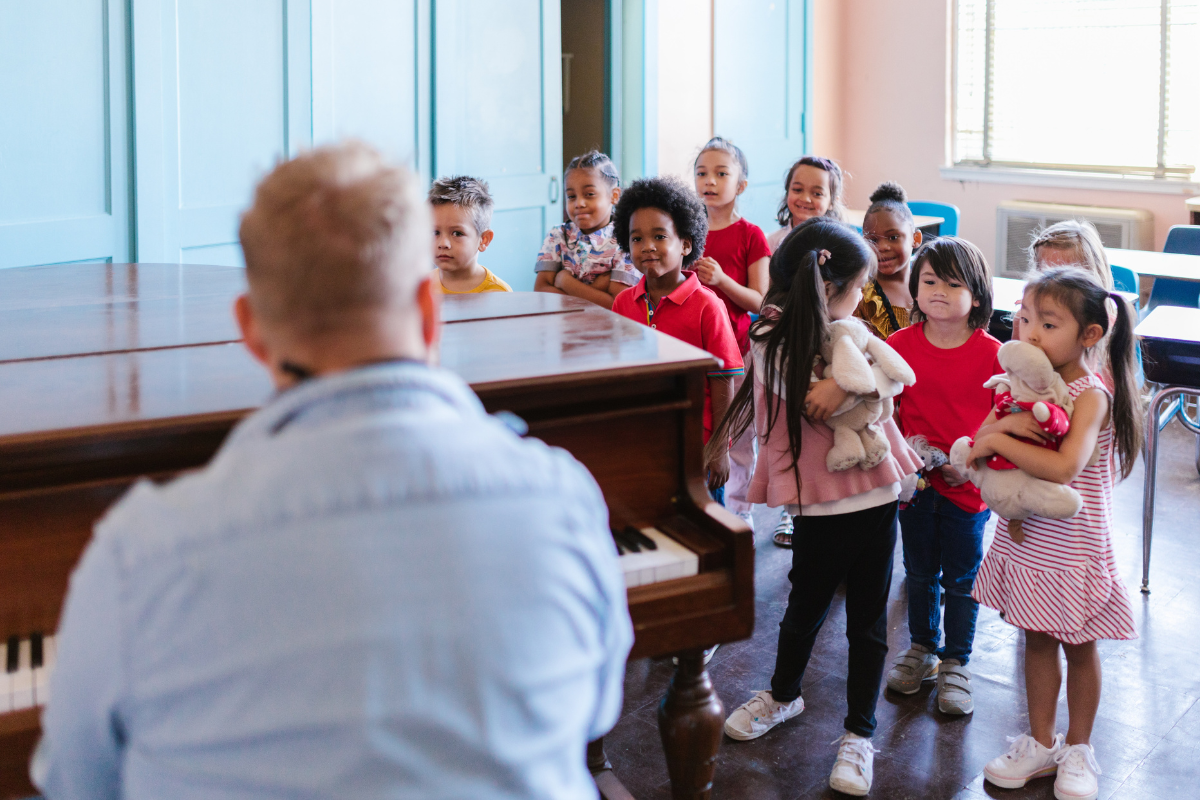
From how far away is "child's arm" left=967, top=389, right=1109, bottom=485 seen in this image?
2051mm

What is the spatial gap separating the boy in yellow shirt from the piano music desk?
1.79 meters

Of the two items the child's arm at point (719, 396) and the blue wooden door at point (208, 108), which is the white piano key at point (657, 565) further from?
the blue wooden door at point (208, 108)

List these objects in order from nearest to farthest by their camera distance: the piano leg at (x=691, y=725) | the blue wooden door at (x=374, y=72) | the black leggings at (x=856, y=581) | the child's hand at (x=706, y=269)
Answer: the piano leg at (x=691, y=725) → the black leggings at (x=856, y=581) → the child's hand at (x=706, y=269) → the blue wooden door at (x=374, y=72)

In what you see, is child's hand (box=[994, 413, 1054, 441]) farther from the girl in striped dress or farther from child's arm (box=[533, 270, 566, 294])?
child's arm (box=[533, 270, 566, 294])

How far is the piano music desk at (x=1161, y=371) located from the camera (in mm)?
3059

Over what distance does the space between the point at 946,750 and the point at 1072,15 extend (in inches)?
206

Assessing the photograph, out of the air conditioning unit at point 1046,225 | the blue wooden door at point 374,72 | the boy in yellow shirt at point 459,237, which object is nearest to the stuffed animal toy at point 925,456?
the boy in yellow shirt at point 459,237

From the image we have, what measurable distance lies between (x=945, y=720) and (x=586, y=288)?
5.04 ft

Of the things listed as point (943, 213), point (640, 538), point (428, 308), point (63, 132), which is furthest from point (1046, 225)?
point (428, 308)

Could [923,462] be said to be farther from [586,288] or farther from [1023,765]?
[586,288]

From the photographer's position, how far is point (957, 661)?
2.58 meters

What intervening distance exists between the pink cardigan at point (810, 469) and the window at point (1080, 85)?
189 inches

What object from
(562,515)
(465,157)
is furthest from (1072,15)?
(562,515)

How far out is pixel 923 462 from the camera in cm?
237
